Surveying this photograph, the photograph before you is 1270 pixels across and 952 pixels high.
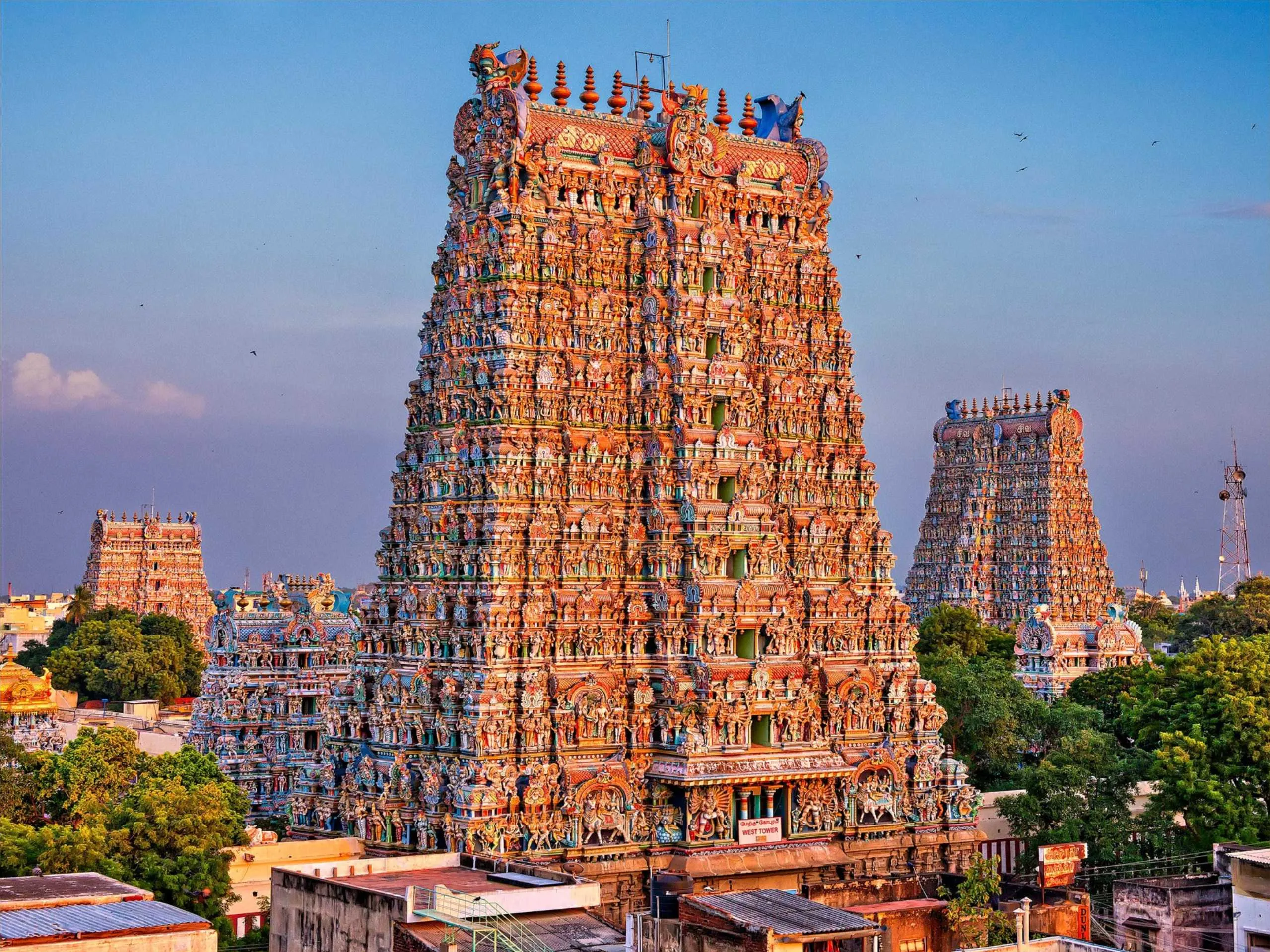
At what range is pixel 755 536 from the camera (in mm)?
54219

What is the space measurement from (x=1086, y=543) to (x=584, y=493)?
6169cm

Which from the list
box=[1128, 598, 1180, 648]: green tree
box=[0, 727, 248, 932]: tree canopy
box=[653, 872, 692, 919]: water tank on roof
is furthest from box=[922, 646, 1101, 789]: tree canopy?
box=[1128, 598, 1180, 648]: green tree

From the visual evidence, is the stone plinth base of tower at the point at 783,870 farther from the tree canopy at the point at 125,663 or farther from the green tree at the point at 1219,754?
the tree canopy at the point at 125,663

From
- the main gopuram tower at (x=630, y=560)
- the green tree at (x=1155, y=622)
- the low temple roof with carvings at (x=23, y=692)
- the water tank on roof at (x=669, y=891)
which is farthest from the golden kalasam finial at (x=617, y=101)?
the green tree at (x=1155, y=622)

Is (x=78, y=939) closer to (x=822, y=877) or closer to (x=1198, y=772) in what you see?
(x=822, y=877)

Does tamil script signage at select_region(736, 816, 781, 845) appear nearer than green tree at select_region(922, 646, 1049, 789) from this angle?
Yes

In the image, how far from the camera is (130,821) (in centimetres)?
5247

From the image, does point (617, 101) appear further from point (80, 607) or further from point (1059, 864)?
point (80, 607)

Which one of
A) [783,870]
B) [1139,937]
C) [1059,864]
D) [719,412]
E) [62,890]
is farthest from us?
[719,412]

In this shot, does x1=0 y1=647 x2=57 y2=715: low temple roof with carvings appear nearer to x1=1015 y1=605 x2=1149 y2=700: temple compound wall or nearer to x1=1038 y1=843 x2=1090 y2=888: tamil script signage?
x1=1015 y1=605 x2=1149 y2=700: temple compound wall

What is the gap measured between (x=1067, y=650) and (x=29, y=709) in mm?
→ 45588

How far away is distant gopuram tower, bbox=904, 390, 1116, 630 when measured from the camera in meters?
109

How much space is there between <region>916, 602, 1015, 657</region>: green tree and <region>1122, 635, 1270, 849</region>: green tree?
105ft

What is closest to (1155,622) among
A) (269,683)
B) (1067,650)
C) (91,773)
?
(1067,650)
